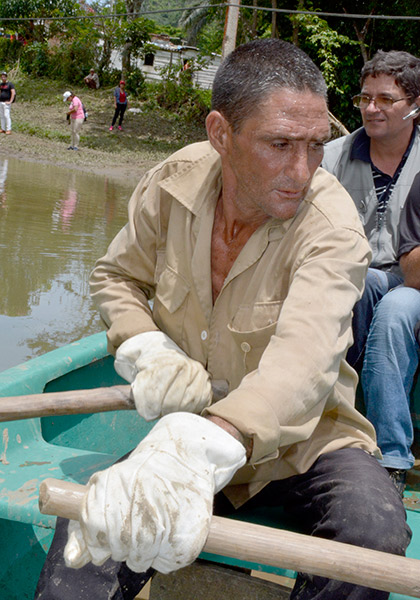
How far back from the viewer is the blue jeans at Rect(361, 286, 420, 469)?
2330 millimetres

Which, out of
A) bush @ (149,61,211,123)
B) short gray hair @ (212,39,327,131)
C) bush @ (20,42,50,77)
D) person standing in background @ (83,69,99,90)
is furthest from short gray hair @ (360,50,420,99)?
bush @ (20,42,50,77)

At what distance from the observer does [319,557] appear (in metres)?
1.23

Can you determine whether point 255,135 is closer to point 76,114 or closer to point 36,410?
point 36,410

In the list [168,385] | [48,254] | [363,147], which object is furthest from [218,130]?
[48,254]

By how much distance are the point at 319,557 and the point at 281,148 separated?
1.07 metres

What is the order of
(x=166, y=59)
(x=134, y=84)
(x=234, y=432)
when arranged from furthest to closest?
(x=166, y=59), (x=134, y=84), (x=234, y=432)

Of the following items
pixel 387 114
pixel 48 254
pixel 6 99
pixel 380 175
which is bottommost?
pixel 6 99

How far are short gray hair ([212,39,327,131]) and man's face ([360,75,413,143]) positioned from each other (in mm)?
1135

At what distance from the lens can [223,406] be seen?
59.3 inches

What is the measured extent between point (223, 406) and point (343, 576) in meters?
0.44

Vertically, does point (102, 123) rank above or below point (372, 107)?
below

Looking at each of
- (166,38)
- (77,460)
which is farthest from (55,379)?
(166,38)

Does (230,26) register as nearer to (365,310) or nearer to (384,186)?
(384,186)

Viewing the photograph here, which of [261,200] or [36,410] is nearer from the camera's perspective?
[36,410]
